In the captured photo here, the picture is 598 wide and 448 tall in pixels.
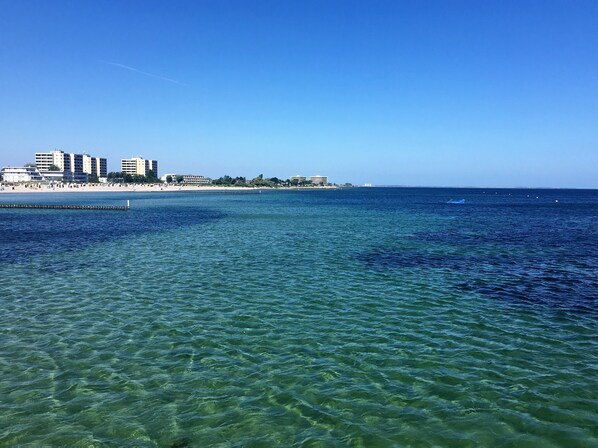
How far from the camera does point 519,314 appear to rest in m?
17.6

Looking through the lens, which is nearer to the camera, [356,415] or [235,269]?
[356,415]

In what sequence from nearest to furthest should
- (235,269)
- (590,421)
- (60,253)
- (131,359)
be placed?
(590,421) < (131,359) < (235,269) < (60,253)

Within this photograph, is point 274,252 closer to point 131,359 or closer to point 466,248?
point 466,248

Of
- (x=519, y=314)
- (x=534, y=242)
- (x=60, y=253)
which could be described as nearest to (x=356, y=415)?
(x=519, y=314)

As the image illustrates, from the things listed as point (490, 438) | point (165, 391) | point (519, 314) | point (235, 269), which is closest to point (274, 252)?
→ point (235, 269)

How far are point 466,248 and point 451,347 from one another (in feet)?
84.4

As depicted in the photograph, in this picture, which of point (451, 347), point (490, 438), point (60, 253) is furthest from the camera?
point (60, 253)

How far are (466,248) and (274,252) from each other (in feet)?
56.5

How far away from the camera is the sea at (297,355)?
9320 mm

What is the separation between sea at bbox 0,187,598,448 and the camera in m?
9.32

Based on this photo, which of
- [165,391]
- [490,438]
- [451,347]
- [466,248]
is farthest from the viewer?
[466,248]

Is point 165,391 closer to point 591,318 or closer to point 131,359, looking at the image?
point 131,359

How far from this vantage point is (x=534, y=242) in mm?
42094

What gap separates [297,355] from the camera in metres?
13.2
